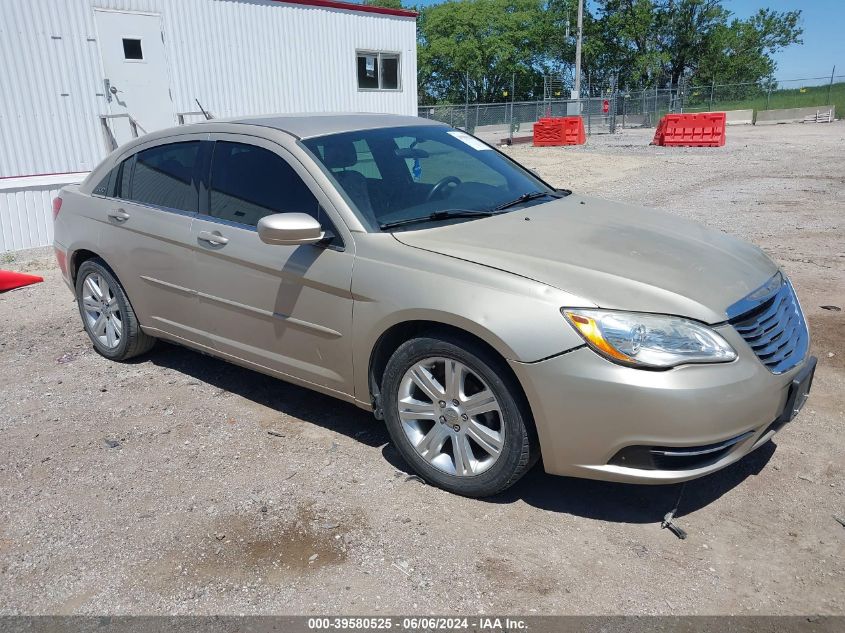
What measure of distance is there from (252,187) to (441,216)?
44.6 inches

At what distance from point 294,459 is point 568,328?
1.74m

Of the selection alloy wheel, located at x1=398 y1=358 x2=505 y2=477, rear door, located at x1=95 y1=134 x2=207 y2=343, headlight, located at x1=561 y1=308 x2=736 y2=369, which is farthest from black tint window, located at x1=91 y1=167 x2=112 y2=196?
headlight, located at x1=561 y1=308 x2=736 y2=369

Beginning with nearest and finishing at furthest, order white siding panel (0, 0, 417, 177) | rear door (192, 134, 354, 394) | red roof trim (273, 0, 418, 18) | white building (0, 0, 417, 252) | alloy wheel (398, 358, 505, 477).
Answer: alloy wheel (398, 358, 505, 477) < rear door (192, 134, 354, 394) < white building (0, 0, 417, 252) < white siding panel (0, 0, 417, 177) < red roof trim (273, 0, 418, 18)

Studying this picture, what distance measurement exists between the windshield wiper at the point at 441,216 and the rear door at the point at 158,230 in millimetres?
1371

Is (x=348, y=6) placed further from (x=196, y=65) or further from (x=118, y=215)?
(x=118, y=215)

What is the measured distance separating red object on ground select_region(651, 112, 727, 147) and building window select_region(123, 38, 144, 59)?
54.4 ft

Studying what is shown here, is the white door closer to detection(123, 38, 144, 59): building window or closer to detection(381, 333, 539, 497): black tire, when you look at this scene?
detection(123, 38, 144, 59): building window

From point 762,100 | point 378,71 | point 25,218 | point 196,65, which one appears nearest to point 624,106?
point 762,100

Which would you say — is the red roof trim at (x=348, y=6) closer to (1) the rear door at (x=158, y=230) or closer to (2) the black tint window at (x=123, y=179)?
(2) the black tint window at (x=123, y=179)

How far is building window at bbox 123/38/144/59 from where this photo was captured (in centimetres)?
1337

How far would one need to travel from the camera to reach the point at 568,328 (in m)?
2.92

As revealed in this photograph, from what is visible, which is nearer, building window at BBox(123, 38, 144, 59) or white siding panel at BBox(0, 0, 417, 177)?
white siding panel at BBox(0, 0, 417, 177)

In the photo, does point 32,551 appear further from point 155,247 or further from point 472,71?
point 472,71

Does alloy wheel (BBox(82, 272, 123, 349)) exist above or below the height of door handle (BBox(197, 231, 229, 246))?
below
